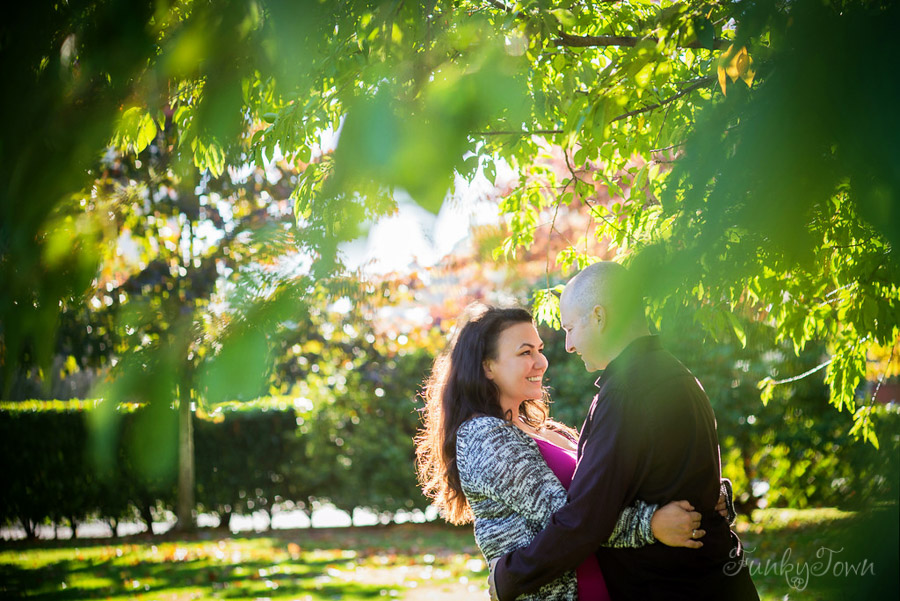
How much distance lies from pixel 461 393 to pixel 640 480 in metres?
0.90

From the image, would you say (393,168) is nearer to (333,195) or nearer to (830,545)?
(333,195)

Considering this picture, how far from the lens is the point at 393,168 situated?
0.80 m

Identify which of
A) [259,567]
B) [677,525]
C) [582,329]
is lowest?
[259,567]

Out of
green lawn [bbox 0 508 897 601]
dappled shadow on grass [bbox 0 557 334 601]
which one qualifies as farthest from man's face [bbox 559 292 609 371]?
dappled shadow on grass [bbox 0 557 334 601]

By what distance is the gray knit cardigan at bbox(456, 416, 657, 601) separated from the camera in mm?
2721

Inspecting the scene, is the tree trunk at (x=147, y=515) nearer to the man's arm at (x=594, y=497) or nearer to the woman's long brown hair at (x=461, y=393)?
the woman's long brown hair at (x=461, y=393)

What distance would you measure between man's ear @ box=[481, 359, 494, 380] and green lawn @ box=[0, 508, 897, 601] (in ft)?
10.3

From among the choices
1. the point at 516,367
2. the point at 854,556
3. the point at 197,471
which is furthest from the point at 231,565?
the point at 854,556

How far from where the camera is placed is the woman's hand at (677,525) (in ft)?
7.98

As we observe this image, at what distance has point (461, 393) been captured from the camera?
326 cm

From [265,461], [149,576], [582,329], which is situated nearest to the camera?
[582,329]

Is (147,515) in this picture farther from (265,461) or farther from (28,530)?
(265,461)

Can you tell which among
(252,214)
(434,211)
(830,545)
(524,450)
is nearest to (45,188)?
(252,214)

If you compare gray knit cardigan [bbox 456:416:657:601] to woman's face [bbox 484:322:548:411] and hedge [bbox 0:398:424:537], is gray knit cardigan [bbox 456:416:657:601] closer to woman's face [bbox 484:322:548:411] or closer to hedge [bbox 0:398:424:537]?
woman's face [bbox 484:322:548:411]
